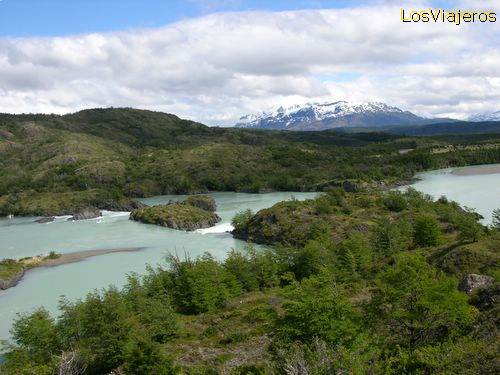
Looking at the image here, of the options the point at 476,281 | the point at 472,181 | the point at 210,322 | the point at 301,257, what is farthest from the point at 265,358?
the point at 472,181

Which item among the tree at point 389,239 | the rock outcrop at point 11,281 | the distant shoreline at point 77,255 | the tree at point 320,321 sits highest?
the tree at point 320,321

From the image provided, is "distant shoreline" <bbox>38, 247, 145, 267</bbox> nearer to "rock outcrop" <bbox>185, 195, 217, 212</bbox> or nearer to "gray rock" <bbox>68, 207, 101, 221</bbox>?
"rock outcrop" <bbox>185, 195, 217, 212</bbox>

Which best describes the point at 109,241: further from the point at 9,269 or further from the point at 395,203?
the point at 395,203

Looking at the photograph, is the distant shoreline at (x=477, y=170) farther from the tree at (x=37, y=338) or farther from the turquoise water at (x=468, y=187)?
the tree at (x=37, y=338)

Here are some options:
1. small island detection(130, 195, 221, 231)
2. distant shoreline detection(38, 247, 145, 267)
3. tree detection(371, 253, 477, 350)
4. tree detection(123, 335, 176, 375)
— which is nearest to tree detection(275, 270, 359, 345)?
tree detection(371, 253, 477, 350)

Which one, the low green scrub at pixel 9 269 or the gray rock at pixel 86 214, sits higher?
the gray rock at pixel 86 214

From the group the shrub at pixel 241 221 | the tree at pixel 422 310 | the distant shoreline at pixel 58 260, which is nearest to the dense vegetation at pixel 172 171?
the shrub at pixel 241 221
